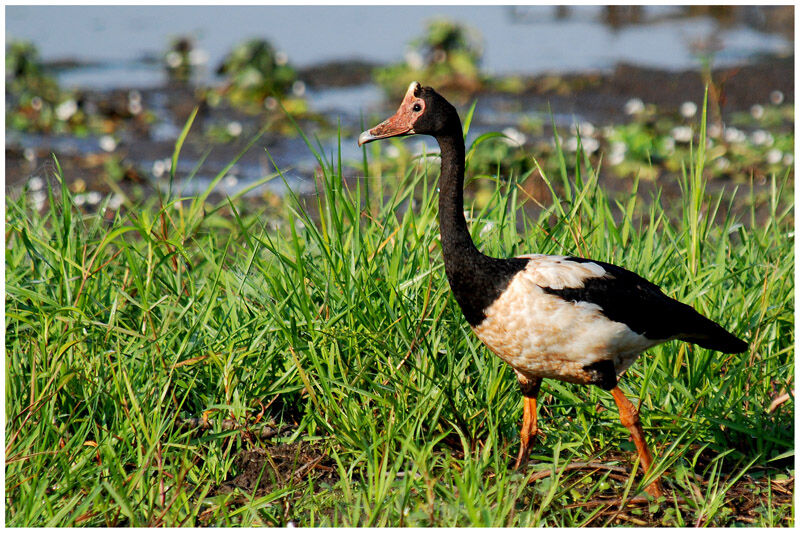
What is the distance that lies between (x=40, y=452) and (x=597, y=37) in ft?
38.7

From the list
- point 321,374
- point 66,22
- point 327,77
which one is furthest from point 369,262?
point 66,22

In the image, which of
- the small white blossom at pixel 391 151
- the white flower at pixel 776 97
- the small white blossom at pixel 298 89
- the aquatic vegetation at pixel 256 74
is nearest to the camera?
the small white blossom at pixel 391 151

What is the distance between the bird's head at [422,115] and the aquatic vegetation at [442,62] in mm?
7486

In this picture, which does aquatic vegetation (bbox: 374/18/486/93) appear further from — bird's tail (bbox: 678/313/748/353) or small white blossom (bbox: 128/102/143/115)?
bird's tail (bbox: 678/313/748/353)

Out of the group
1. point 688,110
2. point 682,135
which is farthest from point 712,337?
point 688,110

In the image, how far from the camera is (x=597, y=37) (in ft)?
43.3

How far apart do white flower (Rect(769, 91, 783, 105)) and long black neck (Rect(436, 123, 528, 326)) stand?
313 inches

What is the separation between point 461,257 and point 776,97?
821 centimetres

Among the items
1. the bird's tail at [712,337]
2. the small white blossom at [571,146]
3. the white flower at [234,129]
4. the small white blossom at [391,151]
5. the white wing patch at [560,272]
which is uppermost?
the white flower at [234,129]

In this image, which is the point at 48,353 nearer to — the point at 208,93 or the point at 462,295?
the point at 462,295

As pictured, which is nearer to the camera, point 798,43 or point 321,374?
point 321,374

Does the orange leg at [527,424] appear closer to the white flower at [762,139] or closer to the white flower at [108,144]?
the white flower at [762,139]

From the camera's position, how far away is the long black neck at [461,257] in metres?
2.88

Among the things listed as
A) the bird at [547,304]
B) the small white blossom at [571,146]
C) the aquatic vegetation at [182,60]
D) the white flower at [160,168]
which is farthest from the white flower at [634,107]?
the bird at [547,304]
